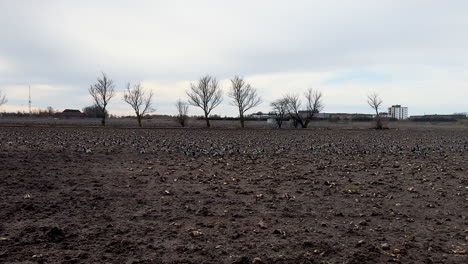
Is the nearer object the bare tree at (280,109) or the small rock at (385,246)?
the small rock at (385,246)

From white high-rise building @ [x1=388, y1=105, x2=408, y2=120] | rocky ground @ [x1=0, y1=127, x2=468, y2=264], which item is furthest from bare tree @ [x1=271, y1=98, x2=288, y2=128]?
white high-rise building @ [x1=388, y1=105, x2=408, y2=120]

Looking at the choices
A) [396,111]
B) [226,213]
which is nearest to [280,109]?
[226,213]

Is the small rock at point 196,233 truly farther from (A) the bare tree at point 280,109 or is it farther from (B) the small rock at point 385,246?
(A) the bare tree at point 280,109

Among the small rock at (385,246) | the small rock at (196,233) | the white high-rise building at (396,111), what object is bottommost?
the small rock at (385,246)

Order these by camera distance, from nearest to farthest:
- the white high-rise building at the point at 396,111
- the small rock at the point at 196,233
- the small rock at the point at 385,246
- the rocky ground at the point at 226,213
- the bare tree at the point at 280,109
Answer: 1. the rocky ground at the point at 226,213
2. the small rock at the point at 385,246
3. the small rock at the point at 196,233
4. the bare tree at the point at 280,109
5. the white high-rise building at the point at 396,111

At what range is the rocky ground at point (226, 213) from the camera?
5539 mm

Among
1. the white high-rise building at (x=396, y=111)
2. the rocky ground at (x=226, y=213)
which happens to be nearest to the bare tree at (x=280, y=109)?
the rocky ground at (x=226, y=213)

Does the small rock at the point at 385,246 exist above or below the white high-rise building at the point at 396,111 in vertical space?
below

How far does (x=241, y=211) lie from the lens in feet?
25.4

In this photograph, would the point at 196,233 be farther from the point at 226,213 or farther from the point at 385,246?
the point at 385,246

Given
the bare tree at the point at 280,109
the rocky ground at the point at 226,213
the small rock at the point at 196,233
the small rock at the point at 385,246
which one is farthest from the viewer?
the bare tree at the point at 280,109

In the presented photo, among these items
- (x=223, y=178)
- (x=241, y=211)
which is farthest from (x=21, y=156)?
(x=241, y=211)

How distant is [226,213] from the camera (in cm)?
758

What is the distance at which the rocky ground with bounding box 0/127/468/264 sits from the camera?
18.2 feet
